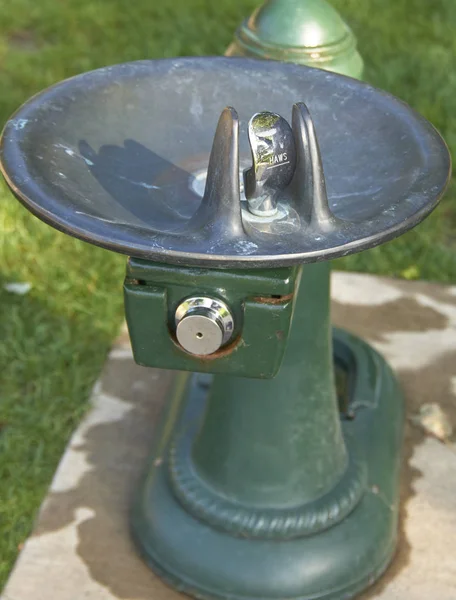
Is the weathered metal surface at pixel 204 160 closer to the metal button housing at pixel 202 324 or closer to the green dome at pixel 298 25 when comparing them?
the metal button housing at pixel 202 324

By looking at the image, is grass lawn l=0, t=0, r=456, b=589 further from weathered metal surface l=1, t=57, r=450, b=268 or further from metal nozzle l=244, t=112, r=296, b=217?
metal nozzle l=244, t=112, r=296, b=217

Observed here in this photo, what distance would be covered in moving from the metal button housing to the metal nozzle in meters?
0.20

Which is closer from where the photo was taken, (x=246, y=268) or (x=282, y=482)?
(x=246, y=268)

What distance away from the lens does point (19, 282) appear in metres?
3.31

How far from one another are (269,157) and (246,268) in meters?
0.23

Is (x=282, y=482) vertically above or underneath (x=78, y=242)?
above

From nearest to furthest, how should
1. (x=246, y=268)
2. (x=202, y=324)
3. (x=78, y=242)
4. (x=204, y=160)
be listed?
(x=246, y=268)
(x=202, y=324)
(x=204, y=160)
(x=78, y=242)

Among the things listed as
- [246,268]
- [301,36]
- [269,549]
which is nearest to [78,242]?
[301,36]

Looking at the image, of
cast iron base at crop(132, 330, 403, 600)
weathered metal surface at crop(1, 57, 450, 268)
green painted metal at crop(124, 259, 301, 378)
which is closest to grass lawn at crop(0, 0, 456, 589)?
cast iron base at crop(132, 330, 403, 600)

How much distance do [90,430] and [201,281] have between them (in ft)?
3.87

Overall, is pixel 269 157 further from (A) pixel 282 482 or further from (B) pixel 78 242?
(B) pixel 78 242

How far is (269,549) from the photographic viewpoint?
2193 mm

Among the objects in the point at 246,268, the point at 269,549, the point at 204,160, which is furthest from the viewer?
the point at 269,549

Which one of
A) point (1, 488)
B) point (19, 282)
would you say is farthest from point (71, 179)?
point (19, 282)
